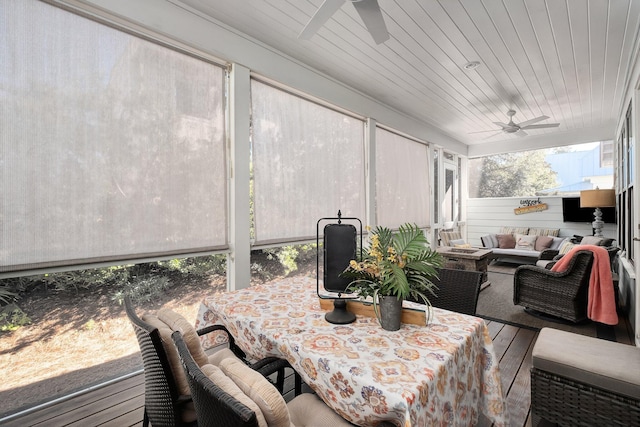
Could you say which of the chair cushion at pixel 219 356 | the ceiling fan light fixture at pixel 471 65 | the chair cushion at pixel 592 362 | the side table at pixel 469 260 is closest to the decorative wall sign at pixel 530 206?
the side table at pixel 469 260

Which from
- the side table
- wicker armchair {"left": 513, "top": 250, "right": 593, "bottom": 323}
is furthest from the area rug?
the side table

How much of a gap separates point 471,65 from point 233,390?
12.2 ft

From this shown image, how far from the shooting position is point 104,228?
6.63 ft

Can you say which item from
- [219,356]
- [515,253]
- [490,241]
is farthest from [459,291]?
[490,241]

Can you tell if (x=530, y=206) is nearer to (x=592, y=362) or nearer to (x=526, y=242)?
(x=526, y=242)

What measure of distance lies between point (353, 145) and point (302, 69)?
4.00 feet

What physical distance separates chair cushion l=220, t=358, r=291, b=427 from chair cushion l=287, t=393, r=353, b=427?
41cm

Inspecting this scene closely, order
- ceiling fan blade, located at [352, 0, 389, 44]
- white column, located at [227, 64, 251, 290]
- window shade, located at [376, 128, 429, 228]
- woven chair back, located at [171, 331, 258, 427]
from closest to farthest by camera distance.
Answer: woven chair back, located at [171, 331, 258, 427] → ceiling fan blade, located at [352, 0, 389, 44] → white column, located at [227, 64, 251, 290] → window shade, located at [376, 128, 429, 228]

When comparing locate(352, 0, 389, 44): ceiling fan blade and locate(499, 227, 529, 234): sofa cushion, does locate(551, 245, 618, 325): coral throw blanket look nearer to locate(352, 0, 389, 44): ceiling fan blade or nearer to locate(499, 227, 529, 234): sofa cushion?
locate(352, 0, 389, 44): ceiling fan blade

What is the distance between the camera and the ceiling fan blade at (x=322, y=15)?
1848mm

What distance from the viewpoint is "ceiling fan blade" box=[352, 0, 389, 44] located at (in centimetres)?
184

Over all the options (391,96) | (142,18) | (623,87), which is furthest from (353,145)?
(623,87)

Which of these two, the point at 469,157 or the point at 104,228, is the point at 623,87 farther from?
the point at 104,228

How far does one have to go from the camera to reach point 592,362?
5.16ft
